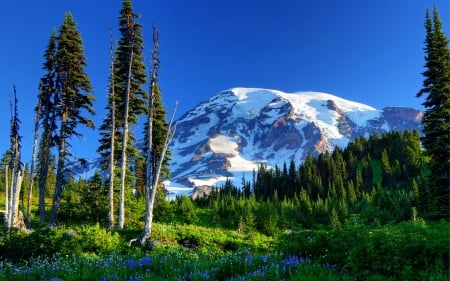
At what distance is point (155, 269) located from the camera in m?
9.53

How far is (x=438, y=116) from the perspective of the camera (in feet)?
95.5

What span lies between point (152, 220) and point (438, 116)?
27857 mm

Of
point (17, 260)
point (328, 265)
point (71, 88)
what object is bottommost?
point (17, 260)

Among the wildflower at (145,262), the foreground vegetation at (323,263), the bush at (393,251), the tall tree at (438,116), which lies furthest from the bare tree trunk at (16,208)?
the tall tree at (438,116)

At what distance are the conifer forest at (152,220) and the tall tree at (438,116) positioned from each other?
0.08 metres

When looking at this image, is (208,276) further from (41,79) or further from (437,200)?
(41,79)

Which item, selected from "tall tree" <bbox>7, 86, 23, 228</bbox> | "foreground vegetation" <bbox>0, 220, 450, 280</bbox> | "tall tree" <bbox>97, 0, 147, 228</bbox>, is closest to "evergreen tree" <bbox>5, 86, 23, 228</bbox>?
"tall tree" <bbox>7, 86, 23, 228</bbox>

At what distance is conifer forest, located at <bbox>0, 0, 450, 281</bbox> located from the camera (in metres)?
7.43

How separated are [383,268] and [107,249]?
12033 millimetres

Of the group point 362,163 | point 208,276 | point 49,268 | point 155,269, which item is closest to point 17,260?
point 49,268

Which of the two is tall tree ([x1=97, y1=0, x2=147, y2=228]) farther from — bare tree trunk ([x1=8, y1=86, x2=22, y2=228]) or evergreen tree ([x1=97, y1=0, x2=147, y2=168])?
bare tree trunk ([x1=8, y1=86, x2=22, y2=228])

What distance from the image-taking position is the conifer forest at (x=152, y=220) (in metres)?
7.43

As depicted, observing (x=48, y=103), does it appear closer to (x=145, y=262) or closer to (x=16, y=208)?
(x=16, y=208)

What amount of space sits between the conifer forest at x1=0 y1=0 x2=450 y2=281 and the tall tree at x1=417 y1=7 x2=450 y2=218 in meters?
0.08
